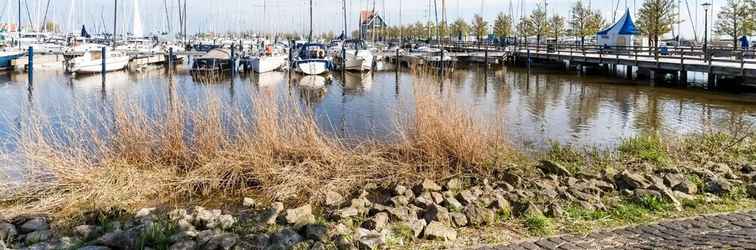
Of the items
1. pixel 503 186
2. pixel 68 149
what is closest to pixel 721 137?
pixel 503 186

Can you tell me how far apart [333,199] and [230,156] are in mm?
2054

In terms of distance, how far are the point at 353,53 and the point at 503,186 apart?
117 ft

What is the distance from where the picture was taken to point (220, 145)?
33.5 feet

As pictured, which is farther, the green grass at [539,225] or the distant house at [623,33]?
the distant house at [623,33]

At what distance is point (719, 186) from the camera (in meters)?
8.71

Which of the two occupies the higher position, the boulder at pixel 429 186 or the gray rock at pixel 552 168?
the gray rock at pixel 552 168

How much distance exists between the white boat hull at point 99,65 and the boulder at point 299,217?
1300 inches

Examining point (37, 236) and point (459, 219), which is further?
point (459, 219)

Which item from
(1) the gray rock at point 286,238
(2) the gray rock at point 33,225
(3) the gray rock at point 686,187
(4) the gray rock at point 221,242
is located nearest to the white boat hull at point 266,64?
(2) the gray rock at point 33,225

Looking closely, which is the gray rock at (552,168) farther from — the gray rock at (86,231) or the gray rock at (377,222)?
the gray rock at (86,231)

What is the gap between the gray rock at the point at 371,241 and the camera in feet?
20.4

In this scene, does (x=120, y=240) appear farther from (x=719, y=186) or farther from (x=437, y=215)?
(x=719, y=186)

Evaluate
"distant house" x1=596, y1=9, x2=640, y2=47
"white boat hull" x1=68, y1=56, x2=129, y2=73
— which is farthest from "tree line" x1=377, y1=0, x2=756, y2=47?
"white boat hull" x1=68, y1=56, x2=129, y2=73

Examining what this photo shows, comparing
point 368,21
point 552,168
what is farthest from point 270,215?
point 368,21
